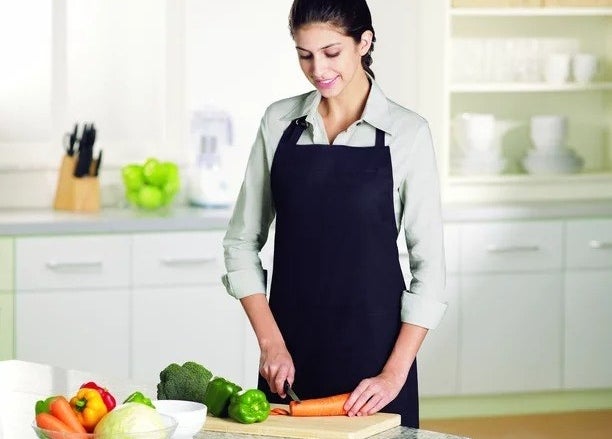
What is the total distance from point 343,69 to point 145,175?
2.67 meters

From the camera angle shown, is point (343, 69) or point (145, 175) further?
point (145, 175)

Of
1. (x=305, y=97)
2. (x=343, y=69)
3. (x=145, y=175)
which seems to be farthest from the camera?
(x=145, y=175)

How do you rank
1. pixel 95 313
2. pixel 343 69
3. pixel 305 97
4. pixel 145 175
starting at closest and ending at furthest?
pixel 343 69
pixel 305 97
pixel 95 313
pixel 145 175

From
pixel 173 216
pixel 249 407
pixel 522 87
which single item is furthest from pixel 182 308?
pixel 249 407

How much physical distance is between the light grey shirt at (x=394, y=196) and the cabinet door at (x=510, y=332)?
2528 millimetres

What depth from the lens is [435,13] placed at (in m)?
5.39

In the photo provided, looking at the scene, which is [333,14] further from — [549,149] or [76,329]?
[549,149]

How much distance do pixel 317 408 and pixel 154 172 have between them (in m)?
2.93

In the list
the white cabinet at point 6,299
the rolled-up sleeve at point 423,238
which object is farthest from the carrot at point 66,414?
the white cabinet at point 6,299

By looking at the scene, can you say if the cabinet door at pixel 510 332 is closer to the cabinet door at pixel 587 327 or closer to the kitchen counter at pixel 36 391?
the cabinet door at pixel 587 327

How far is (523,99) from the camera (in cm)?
580

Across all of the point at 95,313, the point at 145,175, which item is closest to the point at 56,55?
the point at 145,175

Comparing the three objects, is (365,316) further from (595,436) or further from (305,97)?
(595,436)

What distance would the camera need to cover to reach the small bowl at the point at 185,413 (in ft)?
7.20
